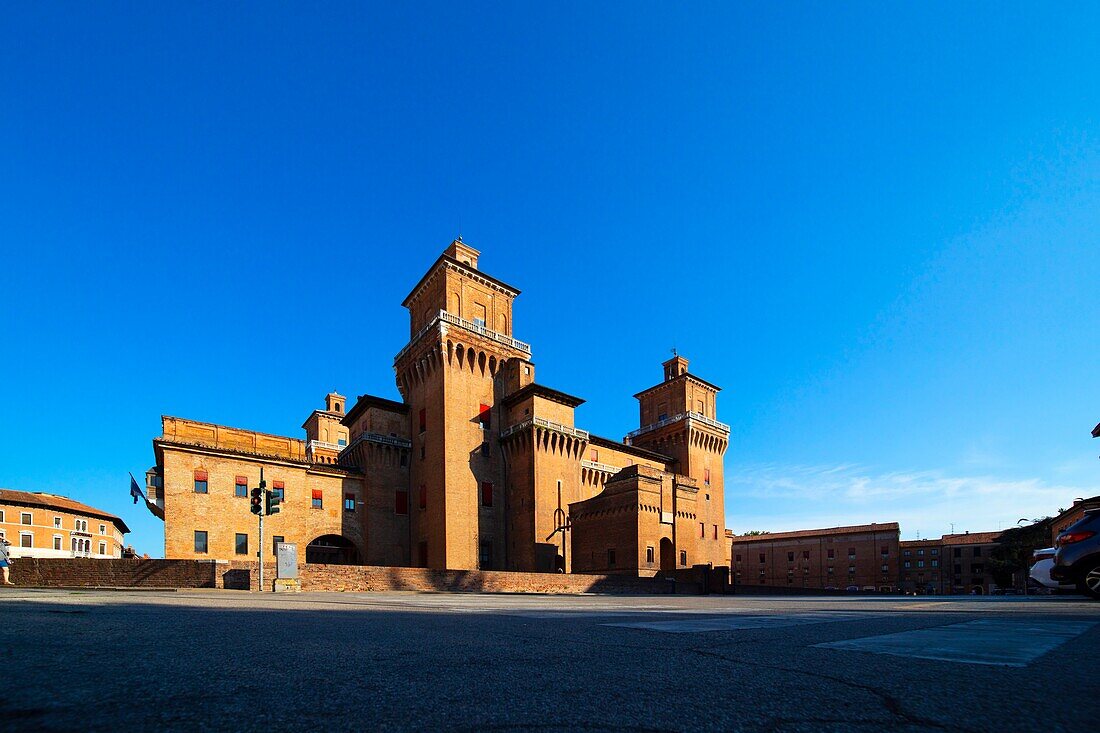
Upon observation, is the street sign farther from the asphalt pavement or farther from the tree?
the tree

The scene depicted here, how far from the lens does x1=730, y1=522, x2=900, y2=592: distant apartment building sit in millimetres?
79438

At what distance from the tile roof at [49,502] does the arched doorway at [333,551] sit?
113 ft

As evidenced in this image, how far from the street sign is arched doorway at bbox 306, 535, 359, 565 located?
22837 millimetres

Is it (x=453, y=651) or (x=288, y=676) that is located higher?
(x=288, y=676)

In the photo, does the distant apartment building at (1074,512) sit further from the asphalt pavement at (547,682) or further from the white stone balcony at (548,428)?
the white stone balcony at (548,428)

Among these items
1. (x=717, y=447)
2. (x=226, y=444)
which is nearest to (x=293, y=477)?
(x=226, y=444)

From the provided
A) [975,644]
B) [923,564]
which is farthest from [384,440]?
[923,564]

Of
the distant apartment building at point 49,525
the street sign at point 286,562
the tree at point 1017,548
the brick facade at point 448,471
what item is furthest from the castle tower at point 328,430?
the tree at point 1017,548

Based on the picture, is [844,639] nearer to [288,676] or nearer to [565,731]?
[565,731]

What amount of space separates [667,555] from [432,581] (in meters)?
20.7

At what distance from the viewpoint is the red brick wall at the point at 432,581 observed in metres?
23.6

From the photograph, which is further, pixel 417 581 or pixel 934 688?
pixel 417 581

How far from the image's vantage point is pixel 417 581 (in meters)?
28.0

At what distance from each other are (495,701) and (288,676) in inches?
47.7
